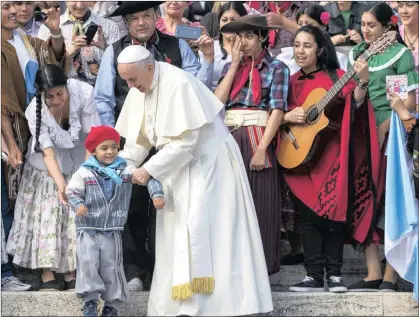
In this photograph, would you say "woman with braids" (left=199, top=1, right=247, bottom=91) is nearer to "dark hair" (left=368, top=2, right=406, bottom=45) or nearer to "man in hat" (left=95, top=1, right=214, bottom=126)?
"man in hat" (left=95, top=1, right=214, bottom=126)

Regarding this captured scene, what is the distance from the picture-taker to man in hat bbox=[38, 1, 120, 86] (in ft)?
33.7

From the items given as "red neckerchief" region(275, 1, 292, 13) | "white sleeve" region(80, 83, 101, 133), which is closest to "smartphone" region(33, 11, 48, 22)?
"white sleeve" region(80, 83, 101, 133)

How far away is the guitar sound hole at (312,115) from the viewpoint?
9.50m

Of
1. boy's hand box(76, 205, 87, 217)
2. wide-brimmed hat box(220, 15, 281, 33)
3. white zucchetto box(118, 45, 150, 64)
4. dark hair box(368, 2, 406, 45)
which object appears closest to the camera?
boy's hand box(76, 205, 87, 217)

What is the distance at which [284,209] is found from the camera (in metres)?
9.80

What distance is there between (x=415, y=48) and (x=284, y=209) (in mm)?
1796

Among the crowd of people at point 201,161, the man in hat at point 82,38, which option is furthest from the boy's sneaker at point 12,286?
the man in hat at point 82,38

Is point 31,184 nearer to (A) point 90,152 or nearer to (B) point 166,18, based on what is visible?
(A) point 90,152

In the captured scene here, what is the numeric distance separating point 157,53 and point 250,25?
852 millimetres

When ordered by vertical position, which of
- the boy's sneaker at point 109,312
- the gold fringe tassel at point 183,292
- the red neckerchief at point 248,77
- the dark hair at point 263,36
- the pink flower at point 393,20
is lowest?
the boy's sneaker at point 109,312

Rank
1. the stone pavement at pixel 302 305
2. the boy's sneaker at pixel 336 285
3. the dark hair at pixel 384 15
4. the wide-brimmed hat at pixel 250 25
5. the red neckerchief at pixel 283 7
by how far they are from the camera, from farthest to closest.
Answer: the red neckerchief at pixel 283 7, the dark hair at pixel 384 15, the wide-brimmed hat at pixel 250 25, the boy's sneaker at pixel 336 285, the stone pavement at pixel 302 305

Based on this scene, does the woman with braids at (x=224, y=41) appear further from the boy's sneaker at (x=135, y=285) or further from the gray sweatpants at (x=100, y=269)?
the gray sweatpants at (x=100, y=269)

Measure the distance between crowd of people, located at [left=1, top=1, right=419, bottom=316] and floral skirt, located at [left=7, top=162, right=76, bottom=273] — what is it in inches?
0.4

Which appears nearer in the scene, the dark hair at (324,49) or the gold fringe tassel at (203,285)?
the gold fringe tassel at (203,285)
